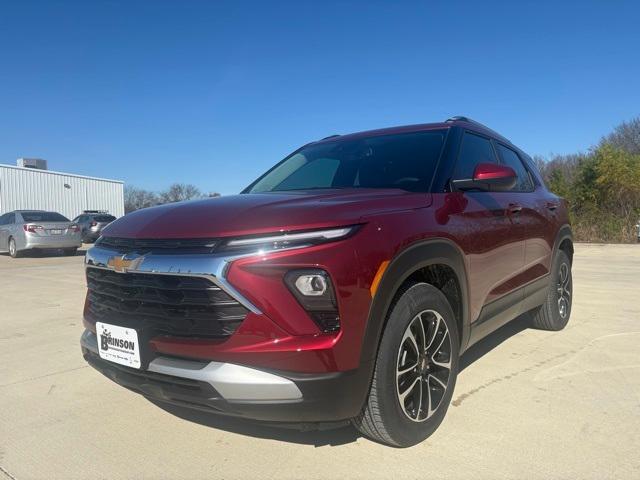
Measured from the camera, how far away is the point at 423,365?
103 inches

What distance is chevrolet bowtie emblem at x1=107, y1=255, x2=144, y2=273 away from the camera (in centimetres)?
234

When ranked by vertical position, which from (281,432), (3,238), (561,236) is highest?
(561,236)

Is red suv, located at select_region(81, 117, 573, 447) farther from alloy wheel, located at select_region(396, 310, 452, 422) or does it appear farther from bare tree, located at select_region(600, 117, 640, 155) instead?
bare tree, located at select_region(600, 117, 640, 155)

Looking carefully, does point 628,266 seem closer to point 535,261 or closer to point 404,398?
point 535,261

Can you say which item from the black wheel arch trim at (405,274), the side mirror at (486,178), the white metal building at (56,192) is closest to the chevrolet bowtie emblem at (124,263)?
the black wheel arch trim at (405,274)

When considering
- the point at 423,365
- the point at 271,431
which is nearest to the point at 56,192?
the point at 271,431

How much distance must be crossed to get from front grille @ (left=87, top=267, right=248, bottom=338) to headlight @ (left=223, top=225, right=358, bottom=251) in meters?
0.21

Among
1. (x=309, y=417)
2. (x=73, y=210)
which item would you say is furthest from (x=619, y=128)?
(x=309, y=417)

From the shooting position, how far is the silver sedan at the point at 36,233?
14297mm

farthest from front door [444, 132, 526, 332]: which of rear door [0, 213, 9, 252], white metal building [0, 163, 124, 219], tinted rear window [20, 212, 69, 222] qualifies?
white metal building [0, 163, 124, 219]

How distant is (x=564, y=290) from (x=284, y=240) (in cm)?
407

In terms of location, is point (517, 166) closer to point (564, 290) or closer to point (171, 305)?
point (564, 290)

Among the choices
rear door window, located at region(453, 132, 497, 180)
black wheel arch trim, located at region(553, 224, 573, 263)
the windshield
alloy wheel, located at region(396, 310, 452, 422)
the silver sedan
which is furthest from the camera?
the silver sedan

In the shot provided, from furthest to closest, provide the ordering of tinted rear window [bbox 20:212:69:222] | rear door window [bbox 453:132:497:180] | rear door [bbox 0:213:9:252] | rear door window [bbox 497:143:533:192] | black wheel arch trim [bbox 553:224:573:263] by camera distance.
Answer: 1. rear door [bbox 0:213:9:252]
2. tinted rear window [bbox 20:212:69:222]
3. black wheel arch trim [bbox 553:224:573:263]
4. rear door window [bbox 497:143:533:192]
5. rear door window [bbox 453:132:497:180]
